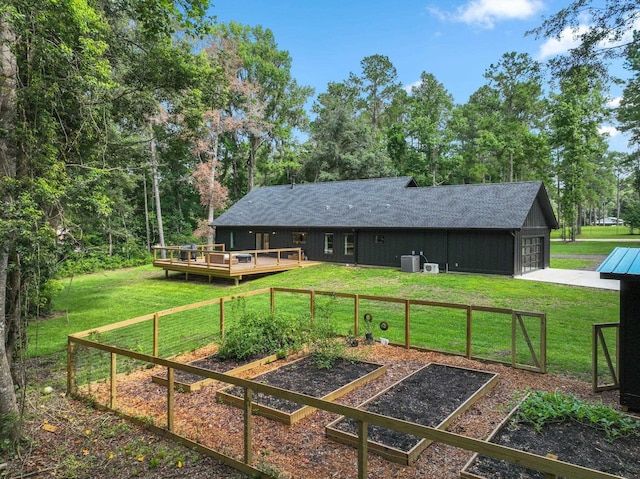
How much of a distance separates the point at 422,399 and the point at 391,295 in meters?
7.92

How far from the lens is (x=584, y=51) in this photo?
7934 mm

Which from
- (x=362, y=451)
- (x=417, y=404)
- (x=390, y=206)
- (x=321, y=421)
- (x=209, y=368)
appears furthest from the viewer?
(x=390, y=206)

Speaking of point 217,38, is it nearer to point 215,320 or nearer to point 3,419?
point 215,320

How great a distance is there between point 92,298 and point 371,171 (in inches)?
978

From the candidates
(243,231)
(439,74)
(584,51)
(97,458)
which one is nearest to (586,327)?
(584,51)

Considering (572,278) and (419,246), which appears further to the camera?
(419,246)

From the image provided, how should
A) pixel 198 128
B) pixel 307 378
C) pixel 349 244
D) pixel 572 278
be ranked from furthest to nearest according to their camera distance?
1. pixel 349 244
2. pixel 572 278
3. pixel 198 128
4. pixel 307 378

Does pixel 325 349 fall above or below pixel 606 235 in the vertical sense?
below

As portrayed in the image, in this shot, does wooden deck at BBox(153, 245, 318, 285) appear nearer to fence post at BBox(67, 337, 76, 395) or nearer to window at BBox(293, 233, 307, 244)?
window at BBox(293, 233, 307, 244)

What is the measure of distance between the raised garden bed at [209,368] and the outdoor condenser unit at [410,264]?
11.6m

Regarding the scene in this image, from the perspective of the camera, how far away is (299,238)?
2234cm

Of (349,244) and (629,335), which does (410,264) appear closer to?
(349,244)

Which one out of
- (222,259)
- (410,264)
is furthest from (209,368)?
(410,264)

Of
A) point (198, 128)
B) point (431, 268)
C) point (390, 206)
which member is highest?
point (198, 128)
